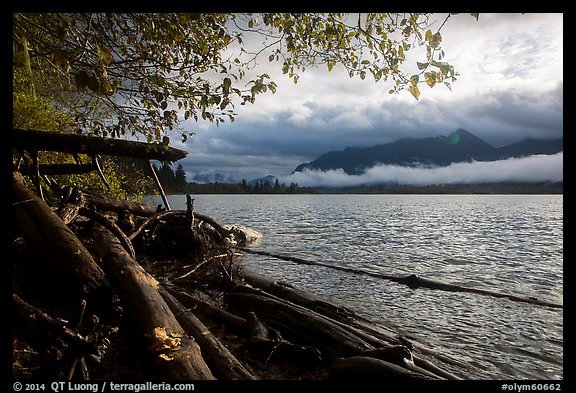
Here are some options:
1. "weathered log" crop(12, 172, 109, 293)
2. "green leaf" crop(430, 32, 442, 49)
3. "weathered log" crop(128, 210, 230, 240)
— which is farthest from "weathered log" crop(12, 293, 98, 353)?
"weathered log" crop(128, 210, 230, 240)

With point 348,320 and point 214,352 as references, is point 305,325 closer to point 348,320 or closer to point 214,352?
point 348,320

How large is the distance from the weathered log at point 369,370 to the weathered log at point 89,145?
577cm

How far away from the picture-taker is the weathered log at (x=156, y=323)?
4.23m

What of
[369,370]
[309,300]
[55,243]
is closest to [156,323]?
A: [55,243]

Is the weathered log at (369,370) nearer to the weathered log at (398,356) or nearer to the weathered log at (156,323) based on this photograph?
the weathered log at (398,356)

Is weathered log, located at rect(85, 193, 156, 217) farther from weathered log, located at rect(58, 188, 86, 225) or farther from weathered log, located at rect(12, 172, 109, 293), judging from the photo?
weathered log, located at rect(12, 172, 109, 293)

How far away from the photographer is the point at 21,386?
Result: 3363mm

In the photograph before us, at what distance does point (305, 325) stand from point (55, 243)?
538 cm

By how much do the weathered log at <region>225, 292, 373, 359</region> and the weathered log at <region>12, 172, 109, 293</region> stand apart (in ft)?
11.3

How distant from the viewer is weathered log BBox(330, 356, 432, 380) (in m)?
4.66

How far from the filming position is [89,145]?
7.83 m
